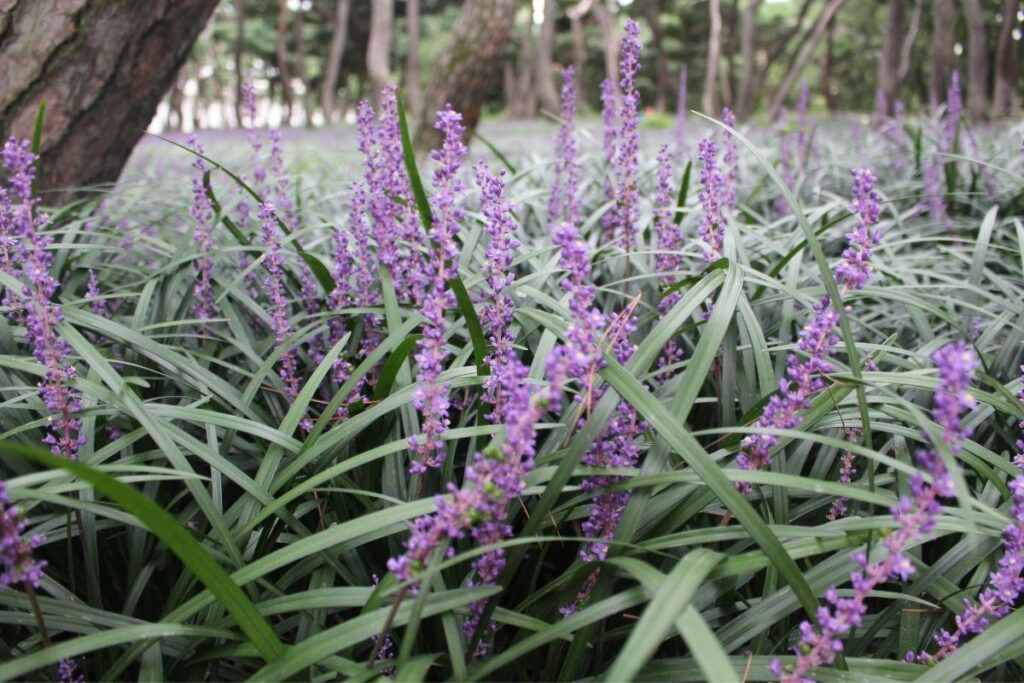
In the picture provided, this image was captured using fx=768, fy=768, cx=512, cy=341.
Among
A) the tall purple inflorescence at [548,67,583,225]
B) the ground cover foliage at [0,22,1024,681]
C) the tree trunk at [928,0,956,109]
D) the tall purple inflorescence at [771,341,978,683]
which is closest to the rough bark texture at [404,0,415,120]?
the tree trunk at [928,0,956,109]

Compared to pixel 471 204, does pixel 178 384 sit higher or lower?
lower

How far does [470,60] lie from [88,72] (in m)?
3.72

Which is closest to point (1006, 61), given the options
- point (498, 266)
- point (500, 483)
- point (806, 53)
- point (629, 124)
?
point (806, 53)

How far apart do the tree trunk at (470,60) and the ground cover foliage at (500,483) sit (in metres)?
4.21

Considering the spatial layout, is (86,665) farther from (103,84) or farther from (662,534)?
(103,84)

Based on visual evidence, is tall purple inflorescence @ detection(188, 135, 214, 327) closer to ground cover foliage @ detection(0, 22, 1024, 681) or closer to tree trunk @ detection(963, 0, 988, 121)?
ground cover foliage @ detection(0, 22, 1024, 681)

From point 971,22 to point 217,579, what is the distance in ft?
40.7

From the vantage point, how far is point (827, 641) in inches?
43.6

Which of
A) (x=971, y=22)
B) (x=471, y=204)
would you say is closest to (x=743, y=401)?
(x=471, y=204)

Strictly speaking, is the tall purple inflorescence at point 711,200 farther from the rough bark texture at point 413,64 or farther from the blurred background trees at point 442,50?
the rough bark texture at point 413,64

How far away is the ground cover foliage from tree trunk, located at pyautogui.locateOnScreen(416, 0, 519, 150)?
421 centimetres

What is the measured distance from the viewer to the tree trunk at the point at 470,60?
6.38m

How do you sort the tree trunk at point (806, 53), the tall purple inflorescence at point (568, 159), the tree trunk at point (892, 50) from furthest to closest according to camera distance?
the tree trunk at point (892, 50), the tree trunk at point (806, 53), the tall purple inflorescence at point (568, 159)

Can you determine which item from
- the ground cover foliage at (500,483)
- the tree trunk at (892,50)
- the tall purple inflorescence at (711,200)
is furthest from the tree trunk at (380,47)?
the tall purple inflorescence at (711,200)
